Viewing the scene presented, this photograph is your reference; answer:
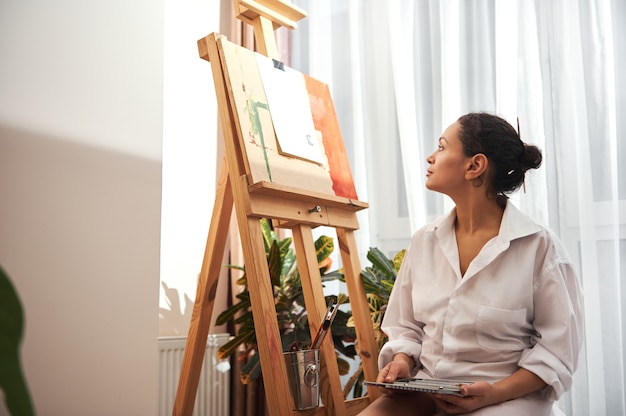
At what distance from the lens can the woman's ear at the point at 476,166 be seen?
1.58 metres

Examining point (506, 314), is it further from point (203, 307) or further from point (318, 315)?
point (203, 307)

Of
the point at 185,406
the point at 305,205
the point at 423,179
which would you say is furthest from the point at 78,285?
the point at 423,179

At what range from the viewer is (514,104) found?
226 centimetres

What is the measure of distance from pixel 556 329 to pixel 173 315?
1.65 metres

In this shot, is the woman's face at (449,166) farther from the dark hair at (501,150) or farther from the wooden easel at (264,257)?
the wooden easel at (264,257)

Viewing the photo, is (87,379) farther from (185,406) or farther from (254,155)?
(254,155)

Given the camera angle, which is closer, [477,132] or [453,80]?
[477,132]

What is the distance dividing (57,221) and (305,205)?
2.34 ft

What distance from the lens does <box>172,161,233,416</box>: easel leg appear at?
1.89 meters

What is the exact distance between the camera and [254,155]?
69.1 inches

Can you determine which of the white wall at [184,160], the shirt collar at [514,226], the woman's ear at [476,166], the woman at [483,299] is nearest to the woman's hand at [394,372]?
the woman at [483,299]

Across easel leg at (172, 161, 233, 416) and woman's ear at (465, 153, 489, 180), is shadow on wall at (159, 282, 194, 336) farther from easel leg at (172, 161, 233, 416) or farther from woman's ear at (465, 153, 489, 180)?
woman's ear at (465, 153, 489, 180)

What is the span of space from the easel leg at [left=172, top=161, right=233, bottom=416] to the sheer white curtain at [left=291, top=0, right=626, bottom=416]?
0.85 metres

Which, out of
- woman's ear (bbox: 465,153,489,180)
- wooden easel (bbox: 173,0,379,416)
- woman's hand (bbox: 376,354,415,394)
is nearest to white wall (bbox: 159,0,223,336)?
wooden easel (bbox: 173,0,379,416)
